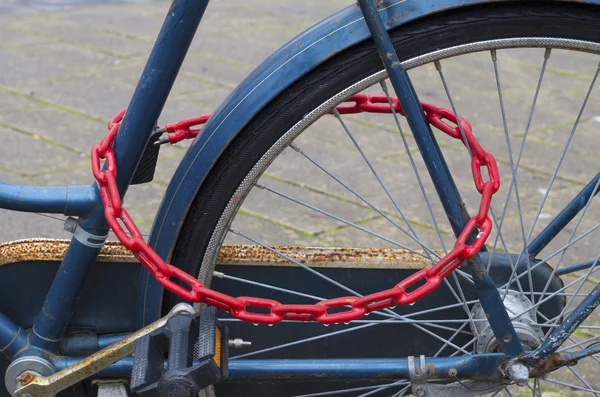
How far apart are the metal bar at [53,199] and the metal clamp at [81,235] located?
0.02m

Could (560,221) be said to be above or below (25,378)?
above

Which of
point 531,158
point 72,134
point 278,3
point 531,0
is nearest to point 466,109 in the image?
point 531,158

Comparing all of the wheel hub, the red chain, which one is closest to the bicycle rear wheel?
the wheel hub

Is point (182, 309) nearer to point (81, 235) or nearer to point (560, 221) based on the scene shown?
point (81, 235)

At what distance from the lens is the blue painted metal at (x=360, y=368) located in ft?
5.84

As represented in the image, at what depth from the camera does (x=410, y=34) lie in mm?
1617

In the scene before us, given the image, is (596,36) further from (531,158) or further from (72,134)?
(72,134)

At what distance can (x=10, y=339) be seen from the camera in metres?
1.88

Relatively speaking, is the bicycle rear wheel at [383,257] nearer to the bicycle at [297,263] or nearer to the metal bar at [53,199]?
the bicycle at [297,263]

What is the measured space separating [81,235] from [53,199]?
0.28 ft

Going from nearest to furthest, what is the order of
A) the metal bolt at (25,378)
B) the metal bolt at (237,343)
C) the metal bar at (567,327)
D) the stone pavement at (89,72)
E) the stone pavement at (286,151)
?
the metal bar at (567,327) < the metal bolt at (25,378) < the metal bolt at (237,343) < the stone pavement at (286,151) < the stone pavement at (89,72)

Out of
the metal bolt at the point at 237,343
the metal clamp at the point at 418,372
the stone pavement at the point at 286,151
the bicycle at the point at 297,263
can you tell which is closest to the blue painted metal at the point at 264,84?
the bicycle at the point at 297,263

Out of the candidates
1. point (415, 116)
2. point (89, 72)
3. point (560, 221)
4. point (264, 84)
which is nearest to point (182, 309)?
point (264, 84)

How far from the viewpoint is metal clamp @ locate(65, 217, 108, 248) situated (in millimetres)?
1796
